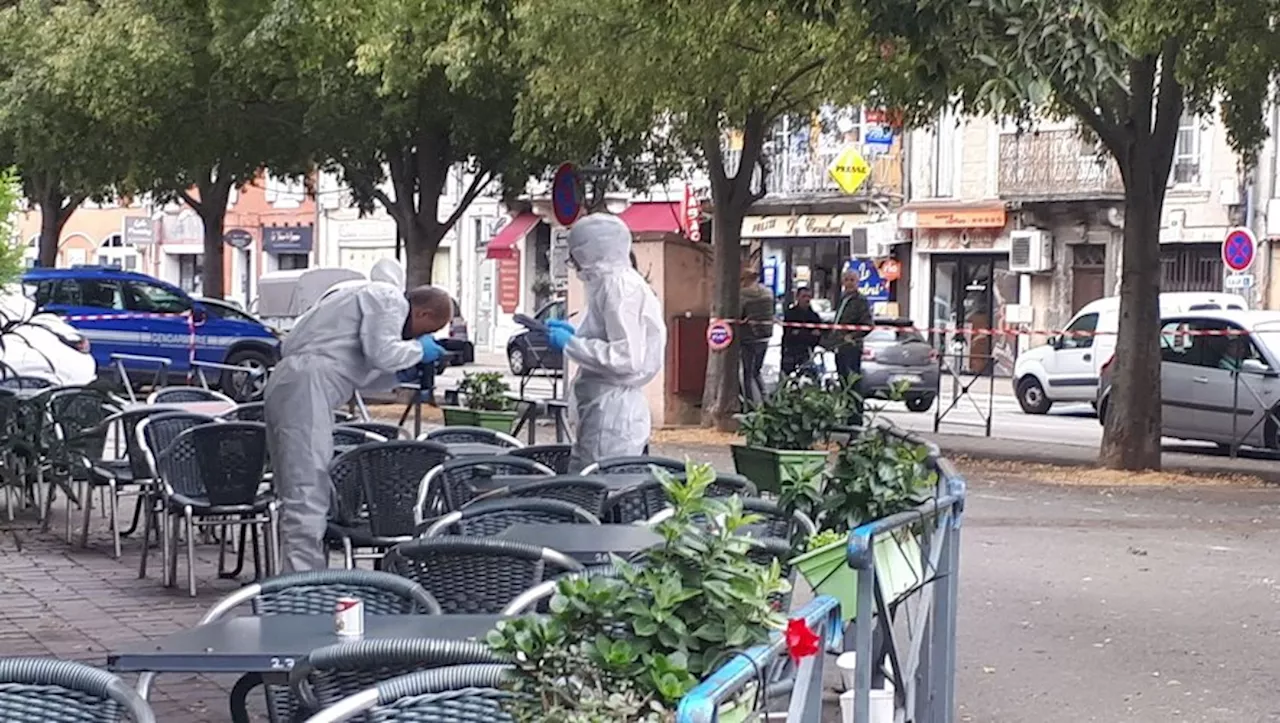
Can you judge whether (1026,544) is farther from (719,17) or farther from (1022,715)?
(719,17)

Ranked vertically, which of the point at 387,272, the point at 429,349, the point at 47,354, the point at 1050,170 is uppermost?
the point at 1050,170

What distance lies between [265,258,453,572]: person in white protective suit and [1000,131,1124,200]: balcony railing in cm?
3153

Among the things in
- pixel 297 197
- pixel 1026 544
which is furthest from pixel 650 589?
pixel 297 197

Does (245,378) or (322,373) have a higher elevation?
(322,373)

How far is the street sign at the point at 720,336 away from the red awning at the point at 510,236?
24.6 metres

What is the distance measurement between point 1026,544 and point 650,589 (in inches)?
377

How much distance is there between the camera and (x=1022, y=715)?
25.2 ft

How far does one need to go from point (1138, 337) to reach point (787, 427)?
8303 millimetres

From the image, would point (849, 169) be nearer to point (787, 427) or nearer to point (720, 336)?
point (720, 336)

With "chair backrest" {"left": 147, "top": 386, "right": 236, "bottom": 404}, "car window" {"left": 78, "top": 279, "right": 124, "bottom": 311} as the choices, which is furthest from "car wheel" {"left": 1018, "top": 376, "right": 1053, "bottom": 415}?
"chair backrest" {"left": 147, "top": 386, "right": 236, "bottom": 404}

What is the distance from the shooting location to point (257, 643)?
15.2 feet

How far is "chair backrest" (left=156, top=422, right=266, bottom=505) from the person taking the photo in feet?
30.4

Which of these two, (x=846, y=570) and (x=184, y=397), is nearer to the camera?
(x=846, y=570)

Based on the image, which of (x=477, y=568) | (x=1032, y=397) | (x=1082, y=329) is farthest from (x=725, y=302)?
(x=477, y=568)
